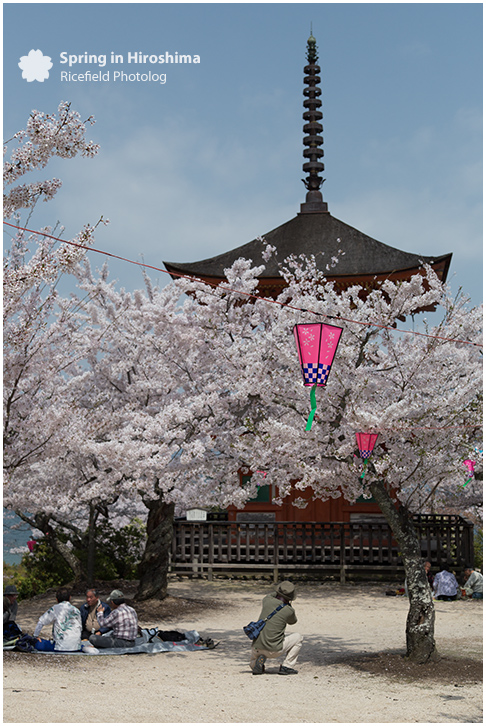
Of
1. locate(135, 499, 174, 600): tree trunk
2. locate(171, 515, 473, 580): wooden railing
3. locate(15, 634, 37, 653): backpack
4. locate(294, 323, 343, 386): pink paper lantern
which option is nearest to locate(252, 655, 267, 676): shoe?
locate(15, 634, 37, 653): backpack

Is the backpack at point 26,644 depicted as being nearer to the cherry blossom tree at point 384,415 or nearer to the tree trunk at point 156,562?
the cherry blossom tree at point 384,415

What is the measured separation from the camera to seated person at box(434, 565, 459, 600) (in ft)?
52.4

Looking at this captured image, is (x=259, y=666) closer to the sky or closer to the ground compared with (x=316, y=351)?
closer to the ground

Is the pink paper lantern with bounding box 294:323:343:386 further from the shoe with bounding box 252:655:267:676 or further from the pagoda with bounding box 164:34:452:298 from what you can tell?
the pagoda with bounding box 164:34:452:298

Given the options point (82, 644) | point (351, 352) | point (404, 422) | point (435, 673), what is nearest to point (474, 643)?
point (435, 673)

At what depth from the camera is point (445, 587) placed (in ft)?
52.4

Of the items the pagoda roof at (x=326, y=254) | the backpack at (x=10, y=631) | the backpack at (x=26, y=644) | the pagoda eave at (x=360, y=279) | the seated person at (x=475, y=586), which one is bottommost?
the seated person at (x=475, y=586)

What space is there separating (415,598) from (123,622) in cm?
427

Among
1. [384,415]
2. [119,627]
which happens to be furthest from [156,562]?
[384,415]

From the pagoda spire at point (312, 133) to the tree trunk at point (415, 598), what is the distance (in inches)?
656

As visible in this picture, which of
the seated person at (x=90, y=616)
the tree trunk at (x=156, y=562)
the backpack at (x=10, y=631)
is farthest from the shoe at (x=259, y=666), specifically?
the tree trunk at (x=156, y=562)

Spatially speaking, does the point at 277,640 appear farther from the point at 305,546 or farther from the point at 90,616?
the point at 305,546

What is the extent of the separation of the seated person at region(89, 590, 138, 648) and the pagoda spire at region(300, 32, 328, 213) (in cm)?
1713

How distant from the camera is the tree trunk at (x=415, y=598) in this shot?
9.72 metres
